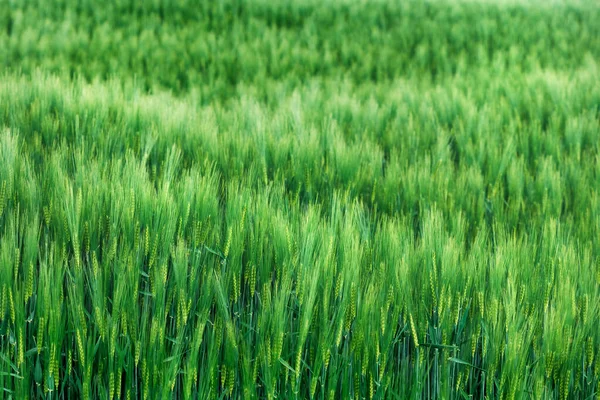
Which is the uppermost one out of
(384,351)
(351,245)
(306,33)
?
(306,33)

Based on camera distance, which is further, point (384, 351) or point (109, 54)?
point (109, 54)

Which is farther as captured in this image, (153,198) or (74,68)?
(74,68)

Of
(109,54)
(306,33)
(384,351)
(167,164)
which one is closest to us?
(384,351)

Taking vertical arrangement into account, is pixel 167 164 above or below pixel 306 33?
below

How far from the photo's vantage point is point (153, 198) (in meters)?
1.13

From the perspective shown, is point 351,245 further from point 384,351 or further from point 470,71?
point 470,71

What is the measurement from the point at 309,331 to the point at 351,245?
19 centimetres

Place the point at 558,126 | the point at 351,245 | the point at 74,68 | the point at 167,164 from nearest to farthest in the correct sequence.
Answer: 1. the point at 351,245
2. the point at 167,164
3. the point at 558,126
4. the point at 74,68

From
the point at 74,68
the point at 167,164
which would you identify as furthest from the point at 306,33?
the point at 167,164

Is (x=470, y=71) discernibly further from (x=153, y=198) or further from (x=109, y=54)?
(x=153, y=198)

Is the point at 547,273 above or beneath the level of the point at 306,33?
beneath

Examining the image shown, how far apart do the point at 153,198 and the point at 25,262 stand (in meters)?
0.26

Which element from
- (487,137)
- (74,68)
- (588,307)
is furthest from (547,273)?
(74,68)

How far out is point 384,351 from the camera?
0.92 meters
